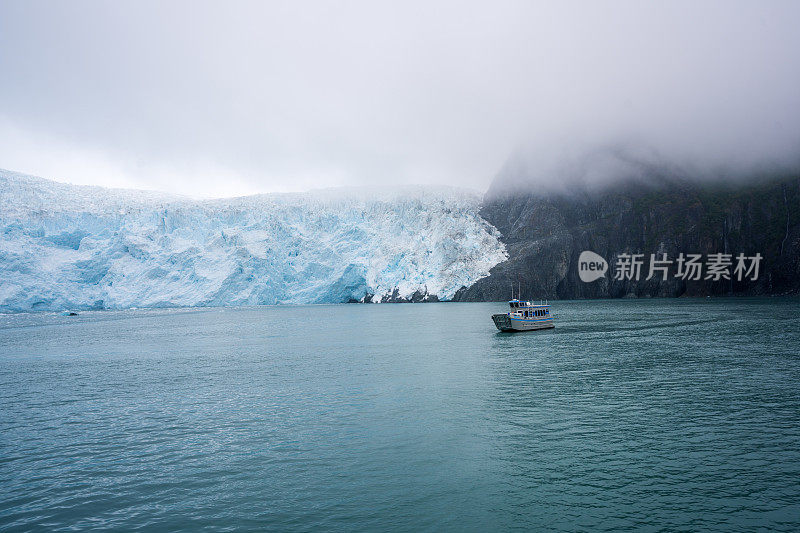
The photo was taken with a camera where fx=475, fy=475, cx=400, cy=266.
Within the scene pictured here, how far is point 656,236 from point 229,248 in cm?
12630

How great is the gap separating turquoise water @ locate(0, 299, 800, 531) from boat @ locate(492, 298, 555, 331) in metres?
21.6

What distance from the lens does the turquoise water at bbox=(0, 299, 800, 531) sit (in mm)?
12875

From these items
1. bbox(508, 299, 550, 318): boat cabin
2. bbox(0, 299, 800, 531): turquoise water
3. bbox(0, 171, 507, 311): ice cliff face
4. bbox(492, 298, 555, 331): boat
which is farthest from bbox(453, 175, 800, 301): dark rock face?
bbox(0, 299, 800, 531): turquoise water

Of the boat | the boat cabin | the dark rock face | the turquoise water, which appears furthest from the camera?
the dark rock face

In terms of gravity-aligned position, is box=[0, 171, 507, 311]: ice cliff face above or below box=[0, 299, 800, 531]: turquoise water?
above

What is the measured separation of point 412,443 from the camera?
18.3 m

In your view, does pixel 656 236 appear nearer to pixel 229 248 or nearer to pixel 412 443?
pixel 229 248

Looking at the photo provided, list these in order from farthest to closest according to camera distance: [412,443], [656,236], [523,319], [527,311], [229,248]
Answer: [656,236]
[229,248]
[527,311]
[523,319]
[412,443]

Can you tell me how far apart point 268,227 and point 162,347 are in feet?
279

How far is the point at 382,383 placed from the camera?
97.9 feet

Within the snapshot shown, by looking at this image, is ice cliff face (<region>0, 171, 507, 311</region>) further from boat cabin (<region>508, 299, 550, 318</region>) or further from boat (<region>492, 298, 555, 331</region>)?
boat (<region>492, 298, 555, 331</region>)

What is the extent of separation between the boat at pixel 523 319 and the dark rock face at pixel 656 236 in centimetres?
7603

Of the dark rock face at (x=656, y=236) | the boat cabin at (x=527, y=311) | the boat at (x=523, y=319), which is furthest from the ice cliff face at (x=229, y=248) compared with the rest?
the boat at (x=523, y=319)

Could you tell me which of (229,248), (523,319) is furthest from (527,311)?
(229,248)
